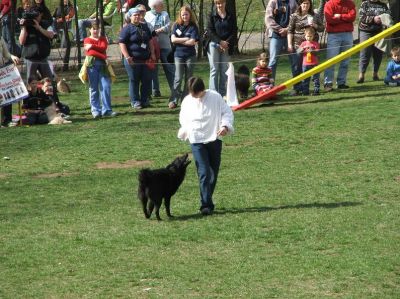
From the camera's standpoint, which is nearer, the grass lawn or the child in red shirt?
the grass lawn

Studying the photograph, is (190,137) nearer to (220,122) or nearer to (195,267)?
(220,122)

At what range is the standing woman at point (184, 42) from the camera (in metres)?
21.0

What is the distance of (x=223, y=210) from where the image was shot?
1380 cm

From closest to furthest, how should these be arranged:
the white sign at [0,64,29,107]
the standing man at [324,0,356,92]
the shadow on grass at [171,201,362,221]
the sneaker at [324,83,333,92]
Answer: the shadow on grass at [171,201,362,221]
the white sign at [0,64,29,107]
the standing man at [324,0,356,92]
the sneaker at [324,83,333,92]

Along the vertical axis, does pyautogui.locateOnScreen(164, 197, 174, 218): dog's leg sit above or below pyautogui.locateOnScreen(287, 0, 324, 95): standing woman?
below

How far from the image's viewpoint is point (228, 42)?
2142cm

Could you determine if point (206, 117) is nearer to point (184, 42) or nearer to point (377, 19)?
point (184, 42)

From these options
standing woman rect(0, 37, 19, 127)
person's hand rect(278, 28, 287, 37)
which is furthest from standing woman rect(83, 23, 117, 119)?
person's hand rect(278, 28, 287, 37)

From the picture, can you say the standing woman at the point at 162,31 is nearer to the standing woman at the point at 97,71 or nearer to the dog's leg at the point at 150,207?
the standing woman at the point at 97,71

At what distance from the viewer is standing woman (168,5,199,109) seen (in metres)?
21.0

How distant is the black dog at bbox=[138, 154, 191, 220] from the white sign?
7.08m

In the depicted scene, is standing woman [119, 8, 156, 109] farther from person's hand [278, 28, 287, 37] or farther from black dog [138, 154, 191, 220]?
black dog [138, 154, 191, 220]

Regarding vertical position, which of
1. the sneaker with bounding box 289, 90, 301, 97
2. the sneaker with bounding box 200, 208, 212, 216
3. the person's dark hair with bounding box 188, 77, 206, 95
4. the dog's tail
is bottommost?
the sneaker with bounding box 289, 90, 301, 97

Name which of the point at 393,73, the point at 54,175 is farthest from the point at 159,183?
the point at 393,73
